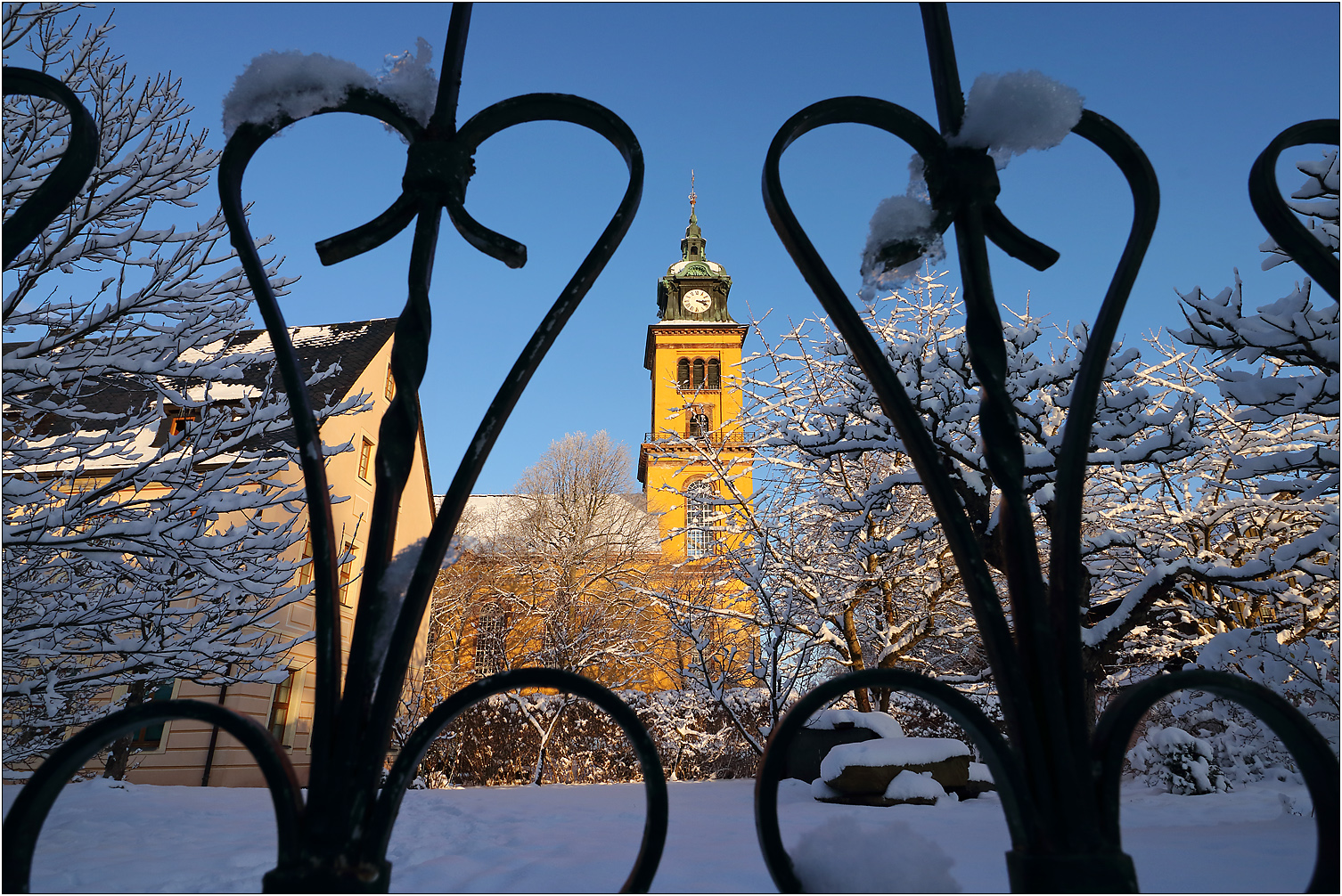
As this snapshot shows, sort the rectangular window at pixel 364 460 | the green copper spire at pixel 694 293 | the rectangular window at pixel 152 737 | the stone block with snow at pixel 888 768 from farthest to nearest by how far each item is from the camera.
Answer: the green copper spire at pixel 694 293
the rectangular window at pixel 364 460
the rectangular window at pixel 152 737
the stone block with snow at pixel 888 768

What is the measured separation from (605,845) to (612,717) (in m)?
3.01

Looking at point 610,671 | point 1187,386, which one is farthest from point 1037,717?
point 610,671

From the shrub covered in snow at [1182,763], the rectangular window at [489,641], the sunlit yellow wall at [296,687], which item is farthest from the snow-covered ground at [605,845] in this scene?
Result: the rectangular window at [489,641]

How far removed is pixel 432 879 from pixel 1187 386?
11.3 meters

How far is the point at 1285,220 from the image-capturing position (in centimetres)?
85

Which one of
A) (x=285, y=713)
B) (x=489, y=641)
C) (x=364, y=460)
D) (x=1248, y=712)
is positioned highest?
(x=364, y=460)

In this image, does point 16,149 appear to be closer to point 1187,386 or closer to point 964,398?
point 964,398

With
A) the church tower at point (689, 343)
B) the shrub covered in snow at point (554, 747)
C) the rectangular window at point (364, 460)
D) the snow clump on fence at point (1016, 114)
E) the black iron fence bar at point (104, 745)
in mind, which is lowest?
the shrub covered in snow at point (554, 747)

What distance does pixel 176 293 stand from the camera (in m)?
5.32

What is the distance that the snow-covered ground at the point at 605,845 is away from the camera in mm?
2336

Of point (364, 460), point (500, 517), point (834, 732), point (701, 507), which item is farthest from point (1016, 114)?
point (500, 517)

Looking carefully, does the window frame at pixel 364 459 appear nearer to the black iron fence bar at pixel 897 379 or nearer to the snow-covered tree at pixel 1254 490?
the snow-covered tree at pixel 1254 490

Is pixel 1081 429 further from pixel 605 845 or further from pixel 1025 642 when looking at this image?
pixel 605 845

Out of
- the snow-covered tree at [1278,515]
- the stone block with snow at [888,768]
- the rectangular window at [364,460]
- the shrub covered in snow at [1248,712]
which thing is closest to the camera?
the snow-covered tree at [1278,515]
